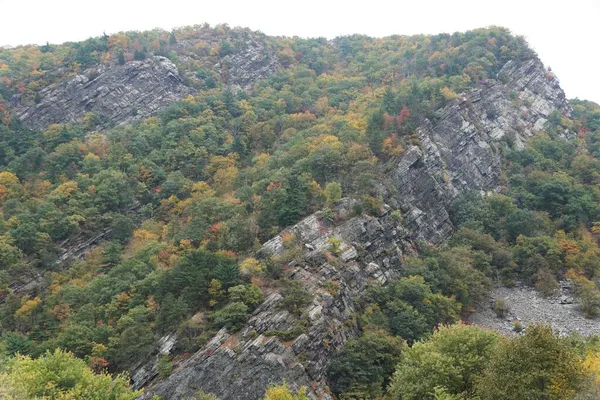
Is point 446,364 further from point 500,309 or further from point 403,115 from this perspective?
point 403,115

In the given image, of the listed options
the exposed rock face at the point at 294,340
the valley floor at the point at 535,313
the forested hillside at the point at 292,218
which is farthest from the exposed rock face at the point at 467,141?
the exposed rock face at the point at 294,340

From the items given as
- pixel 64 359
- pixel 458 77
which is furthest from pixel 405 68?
pixel 64 359

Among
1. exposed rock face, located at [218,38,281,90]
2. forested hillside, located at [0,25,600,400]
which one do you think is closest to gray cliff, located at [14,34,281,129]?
exposed rock face, located at [218,38,281,90]

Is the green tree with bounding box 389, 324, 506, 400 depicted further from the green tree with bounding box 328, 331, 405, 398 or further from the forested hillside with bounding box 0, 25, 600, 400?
the green tree with bounding box 328, 331, 405, 398

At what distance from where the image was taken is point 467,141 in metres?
69.2

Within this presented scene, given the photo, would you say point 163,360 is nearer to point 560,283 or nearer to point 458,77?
point 560,283

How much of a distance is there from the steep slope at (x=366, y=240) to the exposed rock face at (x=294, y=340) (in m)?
0.07

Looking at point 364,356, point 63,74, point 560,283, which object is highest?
point 63,74

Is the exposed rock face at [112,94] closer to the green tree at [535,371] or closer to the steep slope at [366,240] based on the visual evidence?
the steep slope at [366,240]

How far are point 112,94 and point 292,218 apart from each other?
60.0 m

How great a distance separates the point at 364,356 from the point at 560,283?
29.3 meters

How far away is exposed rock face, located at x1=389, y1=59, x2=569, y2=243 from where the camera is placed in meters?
59.7

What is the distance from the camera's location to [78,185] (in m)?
65.4

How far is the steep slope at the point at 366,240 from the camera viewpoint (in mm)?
34094
